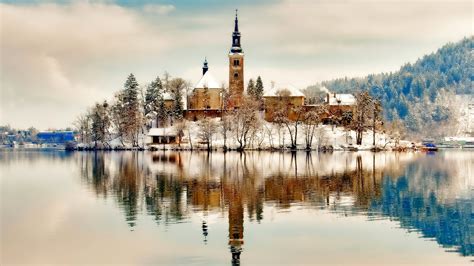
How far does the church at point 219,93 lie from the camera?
125750mm

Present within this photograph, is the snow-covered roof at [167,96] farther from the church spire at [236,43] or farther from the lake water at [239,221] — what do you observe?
the lake water at [239,221]

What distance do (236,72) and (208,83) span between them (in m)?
6.22

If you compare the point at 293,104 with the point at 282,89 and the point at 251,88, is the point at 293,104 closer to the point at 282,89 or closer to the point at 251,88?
the point at 282,89

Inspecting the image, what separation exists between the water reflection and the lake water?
71 mm

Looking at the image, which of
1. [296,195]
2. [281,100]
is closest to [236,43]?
[281,100]

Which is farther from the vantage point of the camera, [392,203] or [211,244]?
[392,203]

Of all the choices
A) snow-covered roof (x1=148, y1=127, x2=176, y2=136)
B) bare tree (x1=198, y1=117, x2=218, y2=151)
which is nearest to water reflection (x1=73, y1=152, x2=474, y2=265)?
bare tree (x1=198, y1=117, x2=218, y2=151)

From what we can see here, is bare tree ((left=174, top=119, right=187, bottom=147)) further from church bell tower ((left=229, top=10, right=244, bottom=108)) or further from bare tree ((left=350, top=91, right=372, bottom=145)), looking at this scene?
bare tree ((left=350, top=91, right=372, bottom=145))

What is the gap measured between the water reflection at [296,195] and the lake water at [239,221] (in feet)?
0.23

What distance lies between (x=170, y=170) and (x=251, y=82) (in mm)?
73414

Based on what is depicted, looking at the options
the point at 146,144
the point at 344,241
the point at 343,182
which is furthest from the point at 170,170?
the point at 146,144

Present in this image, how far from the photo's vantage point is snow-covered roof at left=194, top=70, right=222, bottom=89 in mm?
127375

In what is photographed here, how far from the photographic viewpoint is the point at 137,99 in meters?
127

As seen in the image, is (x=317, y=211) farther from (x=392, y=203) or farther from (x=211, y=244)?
(x=211, y=244)
